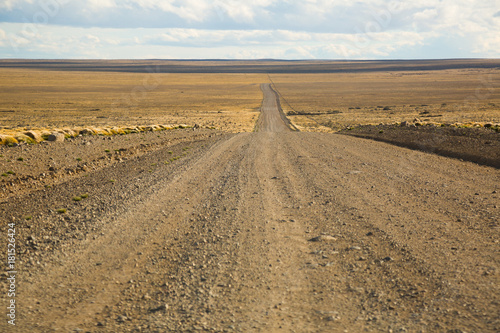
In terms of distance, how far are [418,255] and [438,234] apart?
1.28 meters

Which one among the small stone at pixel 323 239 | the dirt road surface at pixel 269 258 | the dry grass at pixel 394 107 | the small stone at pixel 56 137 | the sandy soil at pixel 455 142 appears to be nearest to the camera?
the dirt road surface at pixel 269 258

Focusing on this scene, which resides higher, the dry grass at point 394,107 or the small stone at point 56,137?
the dry grass at point 394,107

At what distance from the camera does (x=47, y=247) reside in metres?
7.49

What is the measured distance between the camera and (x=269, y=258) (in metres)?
7.01

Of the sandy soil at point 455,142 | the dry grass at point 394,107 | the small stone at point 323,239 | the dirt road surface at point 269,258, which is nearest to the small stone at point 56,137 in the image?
the dirt road surface at point 269,258

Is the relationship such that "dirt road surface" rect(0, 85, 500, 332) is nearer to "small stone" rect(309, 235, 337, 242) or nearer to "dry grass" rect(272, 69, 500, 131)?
"small stone" rect(309, 235, 337, 242)

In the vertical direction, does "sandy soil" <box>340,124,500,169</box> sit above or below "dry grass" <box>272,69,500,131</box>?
below

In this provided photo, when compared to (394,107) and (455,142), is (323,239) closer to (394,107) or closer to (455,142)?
(455,142)

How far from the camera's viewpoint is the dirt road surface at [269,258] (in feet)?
17.4

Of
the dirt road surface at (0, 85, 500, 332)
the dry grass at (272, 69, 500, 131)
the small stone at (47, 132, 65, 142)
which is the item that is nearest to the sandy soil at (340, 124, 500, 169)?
the dirt road surface at (0, 85, 500, 332)

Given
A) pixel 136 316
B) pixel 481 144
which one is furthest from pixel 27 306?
pixel 481 144

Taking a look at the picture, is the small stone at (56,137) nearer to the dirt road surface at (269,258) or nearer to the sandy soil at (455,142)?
the dirt road surface at (269,258)

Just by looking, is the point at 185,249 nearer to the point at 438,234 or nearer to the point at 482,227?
the point at 438,234

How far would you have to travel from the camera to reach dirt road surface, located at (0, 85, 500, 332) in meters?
5.29
